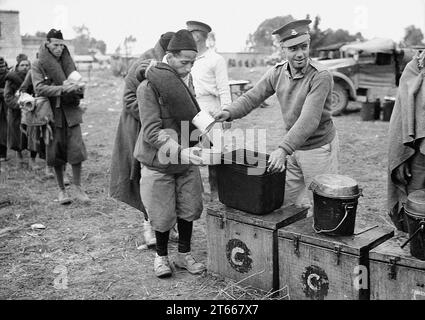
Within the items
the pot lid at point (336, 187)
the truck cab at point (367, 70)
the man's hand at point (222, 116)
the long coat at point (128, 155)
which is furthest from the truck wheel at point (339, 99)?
the pot lid at point (336, 187)

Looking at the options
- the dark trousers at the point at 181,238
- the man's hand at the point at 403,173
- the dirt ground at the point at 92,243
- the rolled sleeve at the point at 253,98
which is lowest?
the dirt ground at the point at 92,243

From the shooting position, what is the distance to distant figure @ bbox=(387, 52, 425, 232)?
325cm

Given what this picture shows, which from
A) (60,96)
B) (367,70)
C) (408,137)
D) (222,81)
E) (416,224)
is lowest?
(416,224)

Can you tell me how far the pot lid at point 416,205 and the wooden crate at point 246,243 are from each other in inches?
38.2

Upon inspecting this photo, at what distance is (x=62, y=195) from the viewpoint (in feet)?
20.4

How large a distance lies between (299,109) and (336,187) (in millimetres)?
830

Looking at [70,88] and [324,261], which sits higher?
[70,88]

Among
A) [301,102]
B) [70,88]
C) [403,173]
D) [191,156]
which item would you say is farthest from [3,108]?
[403,173]

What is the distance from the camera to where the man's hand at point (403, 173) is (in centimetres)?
343

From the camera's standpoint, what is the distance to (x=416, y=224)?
2.85m

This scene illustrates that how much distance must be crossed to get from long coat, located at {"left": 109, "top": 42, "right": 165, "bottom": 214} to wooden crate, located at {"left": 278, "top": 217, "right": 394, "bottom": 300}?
175cm

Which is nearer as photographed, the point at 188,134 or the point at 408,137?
the point at 408,137

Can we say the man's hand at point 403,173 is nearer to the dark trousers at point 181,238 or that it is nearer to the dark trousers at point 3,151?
the dark trousers at point 181,238

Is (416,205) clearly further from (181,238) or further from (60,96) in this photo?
(60,96)
